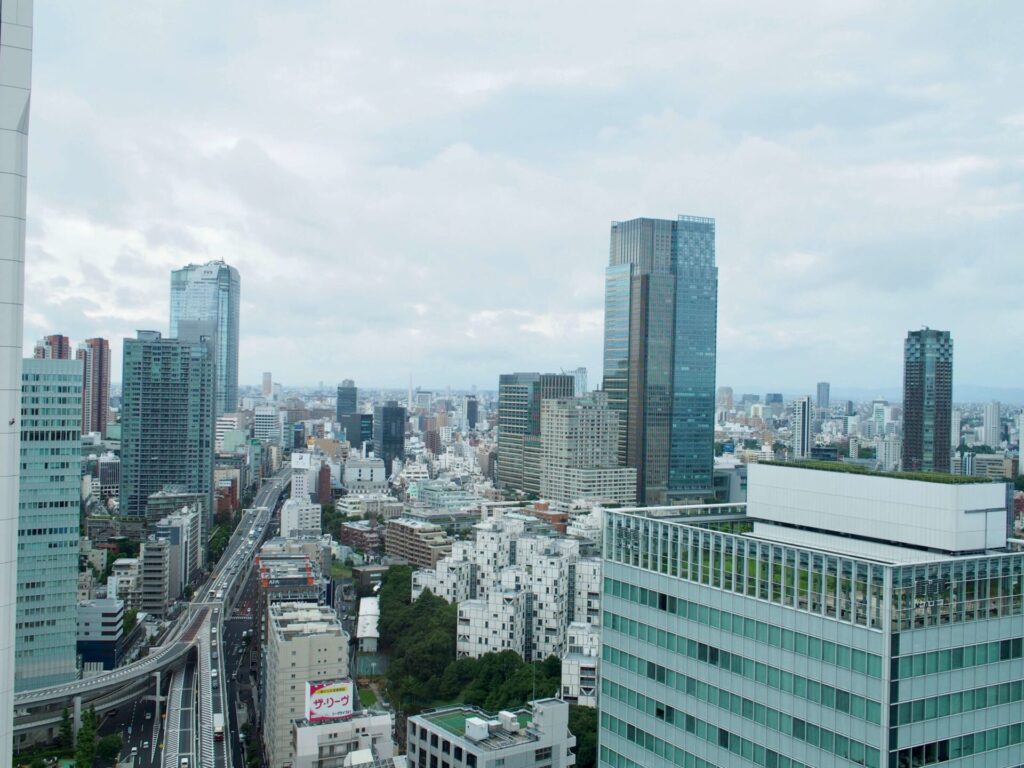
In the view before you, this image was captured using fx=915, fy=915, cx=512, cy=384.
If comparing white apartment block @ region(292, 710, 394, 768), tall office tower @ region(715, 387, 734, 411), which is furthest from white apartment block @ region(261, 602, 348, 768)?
tall office tower @ region(715, 387, 734, 411)

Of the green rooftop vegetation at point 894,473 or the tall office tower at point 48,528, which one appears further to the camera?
the tall office tower at point 48,528

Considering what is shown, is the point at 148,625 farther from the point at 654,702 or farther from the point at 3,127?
the point at 3,127

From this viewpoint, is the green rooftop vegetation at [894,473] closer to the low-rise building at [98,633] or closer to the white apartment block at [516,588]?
the white apartment block at [516,588]

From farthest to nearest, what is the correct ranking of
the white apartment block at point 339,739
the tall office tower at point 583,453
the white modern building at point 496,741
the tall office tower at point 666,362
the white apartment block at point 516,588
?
the tall office tower at point 666,362, the tall office tower at point 583,453, the white apartment block at point 516,588, the white apartment block at point 339,739, the white modern building at point 496,741

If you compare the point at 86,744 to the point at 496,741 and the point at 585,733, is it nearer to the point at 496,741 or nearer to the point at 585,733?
the point at 496,741

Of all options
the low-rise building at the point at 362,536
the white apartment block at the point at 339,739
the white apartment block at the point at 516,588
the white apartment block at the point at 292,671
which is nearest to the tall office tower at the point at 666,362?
the low-rise building at the point at 362,536

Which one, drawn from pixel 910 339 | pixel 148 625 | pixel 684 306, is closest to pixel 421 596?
pixel 148 625

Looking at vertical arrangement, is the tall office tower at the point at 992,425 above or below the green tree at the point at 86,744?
above
